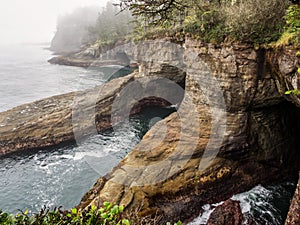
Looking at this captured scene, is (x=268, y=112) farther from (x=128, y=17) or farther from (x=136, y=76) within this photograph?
(x=128, y=17)

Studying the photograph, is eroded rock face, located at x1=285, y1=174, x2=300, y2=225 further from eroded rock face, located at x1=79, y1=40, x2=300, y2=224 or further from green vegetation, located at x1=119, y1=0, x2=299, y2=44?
green vegetation, located at x1=119, y1=0, x2=299, y2=44

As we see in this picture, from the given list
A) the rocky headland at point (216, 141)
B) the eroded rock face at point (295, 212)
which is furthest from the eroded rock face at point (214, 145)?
the eroded rock face at point (295, 212)

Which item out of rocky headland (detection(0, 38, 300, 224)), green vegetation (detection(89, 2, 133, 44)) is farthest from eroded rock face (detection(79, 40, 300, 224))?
green vegetation (detection(89, 2, 133, 44))

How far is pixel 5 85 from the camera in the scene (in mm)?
49656

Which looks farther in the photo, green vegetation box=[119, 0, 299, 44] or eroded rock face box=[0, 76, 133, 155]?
eroded rock face box=[0, 76, 133, 155]

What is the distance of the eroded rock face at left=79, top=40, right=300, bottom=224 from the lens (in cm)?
1423

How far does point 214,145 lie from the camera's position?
1617 centimetres

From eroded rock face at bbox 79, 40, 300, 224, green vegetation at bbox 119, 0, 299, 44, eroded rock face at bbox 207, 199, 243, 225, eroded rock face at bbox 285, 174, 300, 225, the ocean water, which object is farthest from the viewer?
eroded rock face at bbox 79, 40, 300, 224

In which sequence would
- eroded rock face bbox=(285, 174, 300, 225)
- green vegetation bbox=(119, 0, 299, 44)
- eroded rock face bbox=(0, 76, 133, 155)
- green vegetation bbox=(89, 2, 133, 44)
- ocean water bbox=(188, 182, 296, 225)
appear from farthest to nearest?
green vegetation bbox=(89, 2, 133, 44) → eroded rock face bbox=(0, 76, 133, 155) → ocean water bbox=(188, 182, 296, 225) → green vegetation bbox=(119, 0, 299, 44) → eroded rock face bbox=(285, 174, 300, 225)

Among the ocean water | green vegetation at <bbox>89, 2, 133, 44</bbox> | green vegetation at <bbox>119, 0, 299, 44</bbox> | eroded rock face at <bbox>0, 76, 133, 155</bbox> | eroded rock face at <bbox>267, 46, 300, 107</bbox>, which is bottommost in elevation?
the ocean water

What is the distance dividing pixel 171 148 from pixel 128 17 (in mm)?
76311

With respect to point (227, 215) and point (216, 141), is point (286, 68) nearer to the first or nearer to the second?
point (216, 141)

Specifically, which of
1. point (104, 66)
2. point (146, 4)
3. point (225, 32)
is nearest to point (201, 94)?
point (225, 32)

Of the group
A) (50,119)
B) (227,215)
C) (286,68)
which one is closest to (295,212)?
(227,215)
